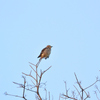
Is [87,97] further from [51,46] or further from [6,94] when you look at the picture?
[51,46]

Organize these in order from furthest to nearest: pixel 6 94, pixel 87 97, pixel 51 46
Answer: pixel 51 46 → pixel 6 94 → pixel 87 97

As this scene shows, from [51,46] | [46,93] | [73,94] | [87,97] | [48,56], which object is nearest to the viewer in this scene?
[87,97]

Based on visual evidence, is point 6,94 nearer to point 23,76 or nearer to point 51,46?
point 23,76

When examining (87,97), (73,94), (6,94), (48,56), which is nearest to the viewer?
(87,97)

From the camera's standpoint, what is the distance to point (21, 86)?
163 inches

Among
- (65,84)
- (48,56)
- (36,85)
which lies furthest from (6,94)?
(48,56)

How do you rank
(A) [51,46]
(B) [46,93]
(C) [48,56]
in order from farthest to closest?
1. (A) [51,46]
2. (C) [48,56]
3. (B) [46,93]

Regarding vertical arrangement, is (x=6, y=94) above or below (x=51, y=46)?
below

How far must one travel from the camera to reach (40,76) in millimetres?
4258

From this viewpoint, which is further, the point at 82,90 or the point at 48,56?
the point at 48,56

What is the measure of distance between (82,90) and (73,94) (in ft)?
3.57

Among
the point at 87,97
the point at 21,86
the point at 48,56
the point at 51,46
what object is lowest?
the point at 87,97

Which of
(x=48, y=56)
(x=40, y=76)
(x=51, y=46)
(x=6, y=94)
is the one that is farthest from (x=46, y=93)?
(x=51, y=46)

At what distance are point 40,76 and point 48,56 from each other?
17.1 ft
